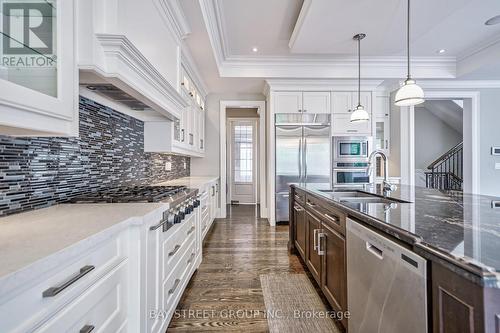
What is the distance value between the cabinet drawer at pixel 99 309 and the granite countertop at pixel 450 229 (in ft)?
3.83

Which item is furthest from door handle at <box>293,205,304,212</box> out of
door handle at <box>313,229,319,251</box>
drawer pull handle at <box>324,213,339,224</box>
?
drawer pull handle at <box>324,213,339,224</box>

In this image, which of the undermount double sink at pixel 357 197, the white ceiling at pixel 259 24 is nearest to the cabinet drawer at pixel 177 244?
the undermount double sink at pixel 357 197

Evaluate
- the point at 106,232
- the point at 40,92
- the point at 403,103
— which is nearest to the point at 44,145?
the point at 40,92

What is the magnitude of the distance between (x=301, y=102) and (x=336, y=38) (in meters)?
1.42

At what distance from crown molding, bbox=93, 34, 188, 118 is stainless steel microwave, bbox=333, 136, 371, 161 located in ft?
11.1

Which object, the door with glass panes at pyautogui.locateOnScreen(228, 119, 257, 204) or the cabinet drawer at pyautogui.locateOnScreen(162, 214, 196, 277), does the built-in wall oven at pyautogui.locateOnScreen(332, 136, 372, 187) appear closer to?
the door with glass panes at pyautogui.locateOnScreen(228, 119, 257, 204)

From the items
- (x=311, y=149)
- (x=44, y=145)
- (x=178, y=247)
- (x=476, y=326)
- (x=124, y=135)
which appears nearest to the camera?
(x=476, y=326)

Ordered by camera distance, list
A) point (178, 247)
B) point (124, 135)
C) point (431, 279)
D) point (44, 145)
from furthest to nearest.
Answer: point (124, 135), point (178, 247), point (44, 145), point (431, 279)

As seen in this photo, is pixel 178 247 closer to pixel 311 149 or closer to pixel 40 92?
pixel 40 92

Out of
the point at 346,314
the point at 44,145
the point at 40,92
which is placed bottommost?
the point at 346,314

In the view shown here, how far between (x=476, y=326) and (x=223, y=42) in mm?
3863

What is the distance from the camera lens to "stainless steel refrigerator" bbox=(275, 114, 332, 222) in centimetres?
453

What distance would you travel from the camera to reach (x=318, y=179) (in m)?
4.54

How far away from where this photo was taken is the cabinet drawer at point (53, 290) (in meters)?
0.60
